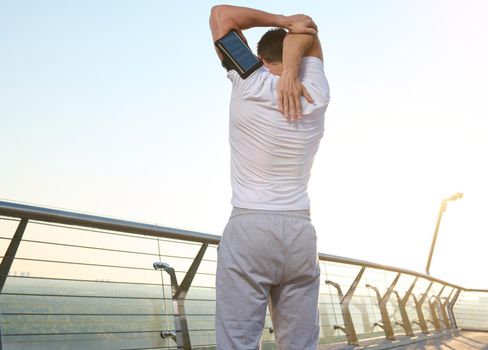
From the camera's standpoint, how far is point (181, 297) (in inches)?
173

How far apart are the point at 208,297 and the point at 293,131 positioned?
10.2ft

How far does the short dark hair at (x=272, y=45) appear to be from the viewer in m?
1.93

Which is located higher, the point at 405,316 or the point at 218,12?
the point at 405,316

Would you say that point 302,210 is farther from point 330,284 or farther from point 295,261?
point 330,284

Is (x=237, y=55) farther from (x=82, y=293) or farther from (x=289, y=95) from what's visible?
(x=82, y=293)

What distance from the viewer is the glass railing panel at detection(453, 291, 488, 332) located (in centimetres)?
1302

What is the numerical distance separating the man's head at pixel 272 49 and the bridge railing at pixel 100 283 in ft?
5.94

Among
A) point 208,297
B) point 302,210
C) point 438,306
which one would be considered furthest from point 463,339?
point 302,210

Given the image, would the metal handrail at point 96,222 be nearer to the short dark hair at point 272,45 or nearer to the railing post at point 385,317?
the short dark hair at point 272,45

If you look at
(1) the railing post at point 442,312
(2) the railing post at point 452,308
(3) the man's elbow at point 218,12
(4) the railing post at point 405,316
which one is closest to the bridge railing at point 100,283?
(3) the man's elbow at point 218,12

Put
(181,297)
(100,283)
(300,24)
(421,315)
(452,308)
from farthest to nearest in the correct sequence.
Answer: (452,308)
(421,315)
(181,297)
(100,283)
(300,24)

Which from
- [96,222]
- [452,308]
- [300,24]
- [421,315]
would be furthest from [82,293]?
[452,308]

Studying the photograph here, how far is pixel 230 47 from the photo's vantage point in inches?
72.2

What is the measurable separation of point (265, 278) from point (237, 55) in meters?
0.67
